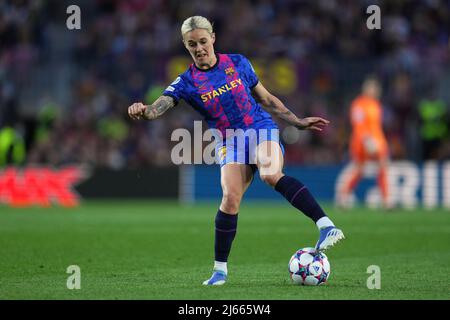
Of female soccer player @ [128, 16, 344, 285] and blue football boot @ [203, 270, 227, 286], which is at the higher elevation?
female soccer player @ [128, 16, 344, 285]

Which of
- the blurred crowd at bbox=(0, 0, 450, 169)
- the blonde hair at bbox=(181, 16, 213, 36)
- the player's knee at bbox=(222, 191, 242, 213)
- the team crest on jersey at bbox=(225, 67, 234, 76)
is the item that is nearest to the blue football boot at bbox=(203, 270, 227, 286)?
the player's knee at bbox=(222, 191, 242, 213)

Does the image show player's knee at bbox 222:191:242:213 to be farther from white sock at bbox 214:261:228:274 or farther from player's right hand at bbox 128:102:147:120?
player's right hand at bbox 128:102:147:120

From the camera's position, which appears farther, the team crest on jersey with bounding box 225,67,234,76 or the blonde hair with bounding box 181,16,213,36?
the team crest on jersey with bounding box 225,67,234,76

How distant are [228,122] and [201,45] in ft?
2.16

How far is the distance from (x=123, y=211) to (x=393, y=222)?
5.25 m

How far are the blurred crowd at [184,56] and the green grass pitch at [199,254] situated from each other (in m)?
3.55

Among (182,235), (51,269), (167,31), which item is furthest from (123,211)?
(51,269)

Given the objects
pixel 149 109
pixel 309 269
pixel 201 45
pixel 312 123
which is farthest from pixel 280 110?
pixel 309 269

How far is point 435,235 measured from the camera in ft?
38.7

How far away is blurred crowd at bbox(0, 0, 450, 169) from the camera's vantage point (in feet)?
66.4

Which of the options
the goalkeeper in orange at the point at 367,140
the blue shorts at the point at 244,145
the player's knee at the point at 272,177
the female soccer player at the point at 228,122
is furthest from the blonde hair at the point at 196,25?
the goalkeeper in orange at the point at 367,140

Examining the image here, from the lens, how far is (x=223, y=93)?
290 inches

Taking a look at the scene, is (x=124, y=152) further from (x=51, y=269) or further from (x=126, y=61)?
(x=51, y=269)

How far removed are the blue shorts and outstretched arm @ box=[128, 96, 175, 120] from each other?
1.86ft
